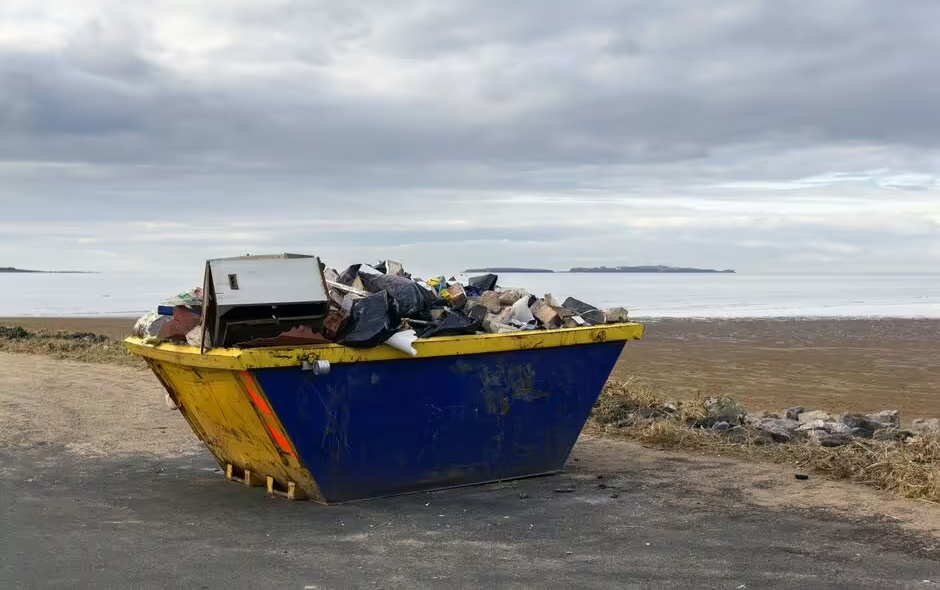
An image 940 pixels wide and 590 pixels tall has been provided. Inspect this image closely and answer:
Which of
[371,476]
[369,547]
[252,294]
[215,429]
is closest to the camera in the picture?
[369,547]

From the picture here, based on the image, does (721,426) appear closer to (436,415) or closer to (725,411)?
(725,411)

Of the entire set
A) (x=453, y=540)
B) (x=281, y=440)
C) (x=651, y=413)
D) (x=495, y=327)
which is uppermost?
(x=495, y=327)

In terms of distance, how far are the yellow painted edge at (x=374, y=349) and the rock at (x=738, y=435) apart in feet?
6.15

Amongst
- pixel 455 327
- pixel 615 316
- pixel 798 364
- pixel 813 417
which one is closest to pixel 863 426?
pixel 813 417

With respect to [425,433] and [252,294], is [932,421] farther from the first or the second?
[252,294]

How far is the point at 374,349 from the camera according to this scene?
18.8 feet

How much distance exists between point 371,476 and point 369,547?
0.89 metres

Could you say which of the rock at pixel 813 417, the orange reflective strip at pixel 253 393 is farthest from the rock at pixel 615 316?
the rock at pixel 813 417

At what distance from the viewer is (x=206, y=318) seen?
5.73 metres

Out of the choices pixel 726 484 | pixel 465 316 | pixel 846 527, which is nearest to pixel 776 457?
pixel 726 484

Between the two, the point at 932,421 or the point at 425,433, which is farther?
the point at 932,421

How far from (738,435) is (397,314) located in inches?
139

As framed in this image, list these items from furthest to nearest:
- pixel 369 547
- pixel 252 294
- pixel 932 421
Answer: pixel 932 421, pixel 252 294, pixel 369 547

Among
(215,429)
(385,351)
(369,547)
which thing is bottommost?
(369,547)
